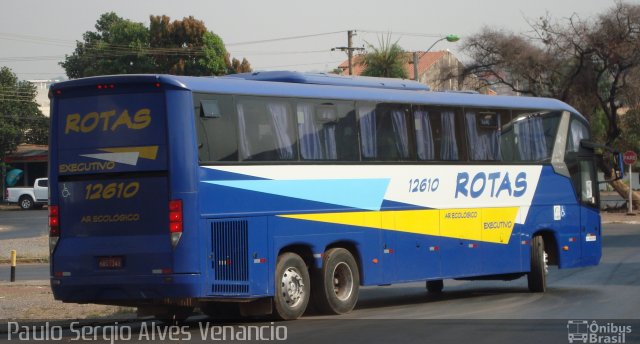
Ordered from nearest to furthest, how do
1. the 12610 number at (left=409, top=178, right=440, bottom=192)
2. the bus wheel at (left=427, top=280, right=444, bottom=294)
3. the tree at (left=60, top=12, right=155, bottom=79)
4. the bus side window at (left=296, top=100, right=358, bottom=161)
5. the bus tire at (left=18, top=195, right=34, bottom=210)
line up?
the bus side window at (left=296, top=100, right=358, bottom=161) → the 12610 number at (left=409, top=178, right=440, bottom=192) → the bus wheel at (left=427, top=280, right=444, bottom=294) → the bus tire at (left=18, top=195, right=34, bottom=210) → the tree at (left=60, top=12, right=155, bottom=79)

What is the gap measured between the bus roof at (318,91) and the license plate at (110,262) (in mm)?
2238

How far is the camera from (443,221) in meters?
17.3

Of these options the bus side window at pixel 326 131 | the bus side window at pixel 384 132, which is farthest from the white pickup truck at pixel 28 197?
the bus side window at pixel 326 131

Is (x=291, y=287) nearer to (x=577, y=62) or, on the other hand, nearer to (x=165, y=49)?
(x=577, y=62)

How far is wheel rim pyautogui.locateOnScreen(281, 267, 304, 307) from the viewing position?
47.0 ft

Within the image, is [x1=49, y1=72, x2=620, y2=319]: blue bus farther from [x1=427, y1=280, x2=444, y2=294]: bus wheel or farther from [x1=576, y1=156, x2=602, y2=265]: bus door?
[x1=427, y1=280, x2=444, y2=294]: bus wheel

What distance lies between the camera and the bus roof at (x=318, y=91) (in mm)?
13214

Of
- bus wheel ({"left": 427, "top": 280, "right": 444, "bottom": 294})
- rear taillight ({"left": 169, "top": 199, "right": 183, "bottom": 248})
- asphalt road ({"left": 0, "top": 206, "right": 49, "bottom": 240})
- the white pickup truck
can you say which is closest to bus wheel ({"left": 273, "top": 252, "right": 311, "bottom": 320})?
rear taillight ({"left": 169, "top": 199, "right": 183, "bottom": 248})

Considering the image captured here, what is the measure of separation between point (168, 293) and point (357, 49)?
127 ft

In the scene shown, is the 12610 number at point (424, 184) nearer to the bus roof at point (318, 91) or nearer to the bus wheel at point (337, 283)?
the bus roof at point (318, 91)

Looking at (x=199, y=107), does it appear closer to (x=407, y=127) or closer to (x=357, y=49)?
(x=407, y=127)

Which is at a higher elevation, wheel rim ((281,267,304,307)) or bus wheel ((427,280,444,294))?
wheel rim ((281,267,304,307))

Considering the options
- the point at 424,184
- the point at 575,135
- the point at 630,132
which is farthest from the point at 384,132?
the point at 630,132

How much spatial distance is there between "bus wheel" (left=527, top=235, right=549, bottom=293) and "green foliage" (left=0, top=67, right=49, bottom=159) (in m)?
57.9
